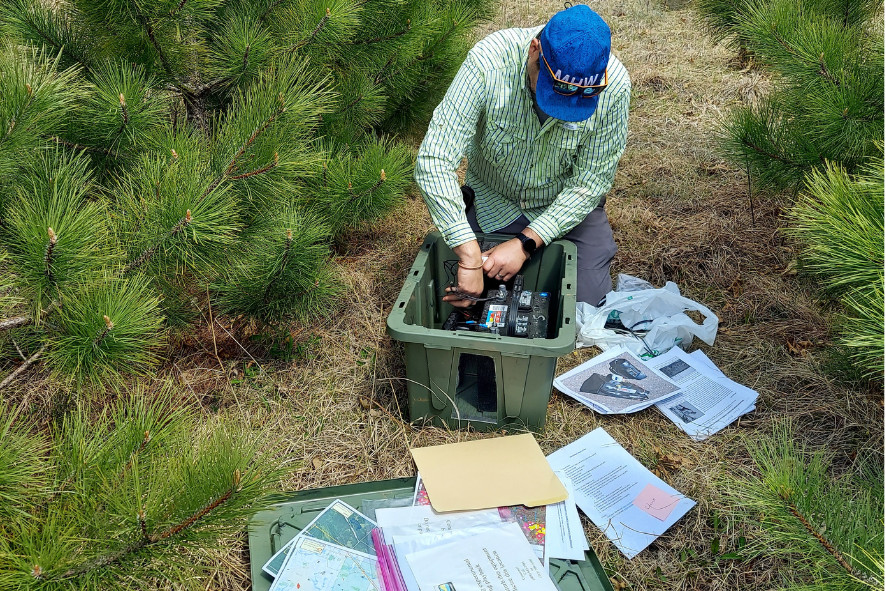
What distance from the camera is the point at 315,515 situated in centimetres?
166

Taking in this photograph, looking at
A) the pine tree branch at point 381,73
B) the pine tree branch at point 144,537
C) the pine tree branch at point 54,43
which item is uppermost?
the pine tree branch at point 54,43

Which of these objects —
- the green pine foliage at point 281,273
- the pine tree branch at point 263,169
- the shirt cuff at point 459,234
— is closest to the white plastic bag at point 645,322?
the shirt cuff at point 459,234

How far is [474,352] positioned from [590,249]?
84 cm

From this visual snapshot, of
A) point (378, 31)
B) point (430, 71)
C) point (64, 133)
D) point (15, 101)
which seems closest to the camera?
point (15, 101)

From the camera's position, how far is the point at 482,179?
93.6 inches

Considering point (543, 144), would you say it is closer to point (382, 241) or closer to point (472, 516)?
point (382, 241)

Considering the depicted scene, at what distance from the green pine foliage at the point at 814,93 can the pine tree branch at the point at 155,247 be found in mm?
1563

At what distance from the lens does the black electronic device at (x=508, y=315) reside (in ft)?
6.14

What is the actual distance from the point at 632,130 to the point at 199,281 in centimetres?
257

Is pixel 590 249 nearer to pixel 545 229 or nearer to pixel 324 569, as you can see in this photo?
pixel 545 229

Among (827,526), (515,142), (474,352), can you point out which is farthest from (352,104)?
(827,526)

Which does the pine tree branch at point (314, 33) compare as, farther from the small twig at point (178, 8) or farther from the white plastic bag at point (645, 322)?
the white plastic bag at point (645, 322)

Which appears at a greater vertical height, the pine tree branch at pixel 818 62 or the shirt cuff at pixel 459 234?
the pine tree branch at pixel 818 62

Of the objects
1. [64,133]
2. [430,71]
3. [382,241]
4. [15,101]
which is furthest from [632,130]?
[15,101]
